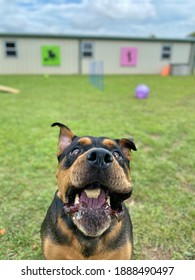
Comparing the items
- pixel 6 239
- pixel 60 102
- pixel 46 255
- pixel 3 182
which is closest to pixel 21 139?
pixel 3 182

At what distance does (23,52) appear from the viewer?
23.3 m

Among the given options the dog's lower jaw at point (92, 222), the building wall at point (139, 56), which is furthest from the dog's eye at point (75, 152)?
the building wall at point (139, 56)

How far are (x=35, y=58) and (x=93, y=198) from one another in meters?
23.6

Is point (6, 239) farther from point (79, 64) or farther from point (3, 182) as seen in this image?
point (79, 64)

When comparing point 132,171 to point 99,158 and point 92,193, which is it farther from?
point 99,158

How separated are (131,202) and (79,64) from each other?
22.2 m

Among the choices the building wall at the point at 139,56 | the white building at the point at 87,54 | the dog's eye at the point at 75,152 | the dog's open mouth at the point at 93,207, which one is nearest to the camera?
the dog's open mouth at the point at 93,207

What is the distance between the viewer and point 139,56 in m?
25.6

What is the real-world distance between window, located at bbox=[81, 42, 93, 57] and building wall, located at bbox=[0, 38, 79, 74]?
576 millimetres

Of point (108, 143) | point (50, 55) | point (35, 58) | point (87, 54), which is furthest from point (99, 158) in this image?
point (87, 54)

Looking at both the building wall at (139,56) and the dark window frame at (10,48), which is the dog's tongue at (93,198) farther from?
the dark window frame at (10,48)

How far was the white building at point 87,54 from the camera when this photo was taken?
23.1 metres

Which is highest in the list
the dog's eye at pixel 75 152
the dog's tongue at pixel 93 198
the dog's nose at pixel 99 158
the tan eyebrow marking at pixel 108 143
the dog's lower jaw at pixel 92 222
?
the dog's nose at pixel 99 158

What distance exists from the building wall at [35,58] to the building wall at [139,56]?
1317 mm
